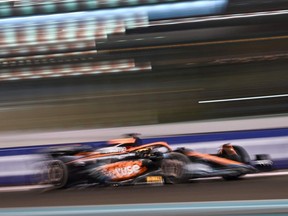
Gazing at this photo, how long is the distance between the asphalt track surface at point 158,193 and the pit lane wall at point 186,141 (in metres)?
0.28

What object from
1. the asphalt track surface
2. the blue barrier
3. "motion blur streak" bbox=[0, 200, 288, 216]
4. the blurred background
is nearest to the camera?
"motion blur streak" bbox=[0, 200, 288, 216]

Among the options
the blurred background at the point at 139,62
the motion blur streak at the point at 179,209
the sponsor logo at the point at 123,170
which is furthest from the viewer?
the sponsor logo at the point at 123,170

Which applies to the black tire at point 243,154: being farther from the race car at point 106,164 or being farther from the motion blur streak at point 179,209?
the motion blur streak at point 179,209

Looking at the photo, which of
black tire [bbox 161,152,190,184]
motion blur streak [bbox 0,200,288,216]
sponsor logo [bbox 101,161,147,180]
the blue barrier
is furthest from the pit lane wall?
motion blur streak [bbox 0,200,288,216]

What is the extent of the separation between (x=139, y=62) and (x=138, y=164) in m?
0.78

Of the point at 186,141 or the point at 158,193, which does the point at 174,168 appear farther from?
the point at 158,193

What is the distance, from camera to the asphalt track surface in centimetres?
237

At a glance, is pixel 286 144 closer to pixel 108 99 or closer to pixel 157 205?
pixel 108 99

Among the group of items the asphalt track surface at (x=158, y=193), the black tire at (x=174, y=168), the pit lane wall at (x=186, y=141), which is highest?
the pit lane wall at (x=186, y=141)

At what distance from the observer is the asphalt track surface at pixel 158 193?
7.76ft

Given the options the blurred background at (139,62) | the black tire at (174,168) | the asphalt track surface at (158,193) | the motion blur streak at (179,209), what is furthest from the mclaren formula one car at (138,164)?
the motion blur streak at (179,209)

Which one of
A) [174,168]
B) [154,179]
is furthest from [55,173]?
[174,168]

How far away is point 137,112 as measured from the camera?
293 centimetres

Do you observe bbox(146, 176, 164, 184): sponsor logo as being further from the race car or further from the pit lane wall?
the pit lane wall
